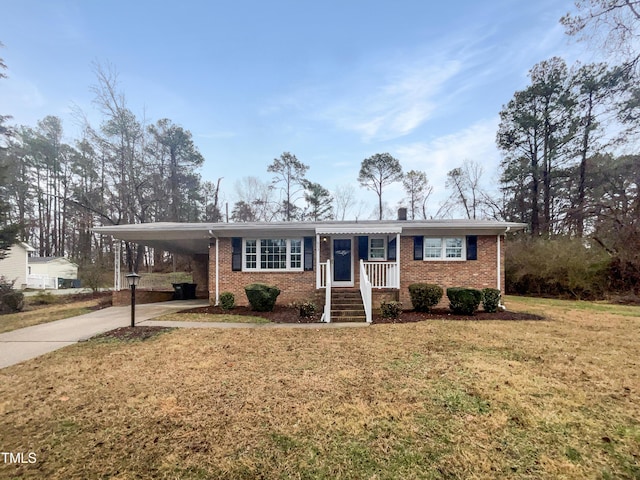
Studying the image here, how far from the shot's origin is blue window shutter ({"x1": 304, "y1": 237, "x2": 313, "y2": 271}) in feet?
32.9

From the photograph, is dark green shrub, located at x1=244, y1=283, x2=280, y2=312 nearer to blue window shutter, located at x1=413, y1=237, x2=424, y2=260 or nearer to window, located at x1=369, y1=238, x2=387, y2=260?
window, located at x1=369, y1=238, x2=387, y2=260

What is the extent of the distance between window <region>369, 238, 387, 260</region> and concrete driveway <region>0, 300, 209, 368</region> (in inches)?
277

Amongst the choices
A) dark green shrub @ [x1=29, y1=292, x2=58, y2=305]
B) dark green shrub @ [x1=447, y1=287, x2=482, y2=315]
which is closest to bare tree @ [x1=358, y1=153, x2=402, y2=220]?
dark green shrub @ [x1=447, y1=287, x2=482, y2=315]

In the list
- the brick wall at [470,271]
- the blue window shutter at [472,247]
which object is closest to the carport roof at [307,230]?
the blue window shutter at [472,247]

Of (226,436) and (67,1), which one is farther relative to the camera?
(67,1)

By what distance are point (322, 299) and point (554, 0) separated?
1270 cm

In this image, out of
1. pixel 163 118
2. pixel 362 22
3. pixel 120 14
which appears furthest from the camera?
pixel 163 118

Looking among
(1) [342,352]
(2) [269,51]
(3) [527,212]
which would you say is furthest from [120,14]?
(3) [527,212]

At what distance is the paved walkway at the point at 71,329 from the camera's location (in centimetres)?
527

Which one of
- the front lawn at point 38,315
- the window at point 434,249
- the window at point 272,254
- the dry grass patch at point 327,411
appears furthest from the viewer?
the window at point 272,254

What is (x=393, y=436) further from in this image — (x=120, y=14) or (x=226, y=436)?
(x=120, y=14)

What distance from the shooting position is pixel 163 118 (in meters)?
23.0

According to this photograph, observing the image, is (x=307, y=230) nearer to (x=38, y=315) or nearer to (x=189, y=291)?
(x=189, y=291)

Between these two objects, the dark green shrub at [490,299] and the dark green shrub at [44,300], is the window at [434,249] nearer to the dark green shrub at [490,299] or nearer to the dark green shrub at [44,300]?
the dark green shrub at [490,299]
